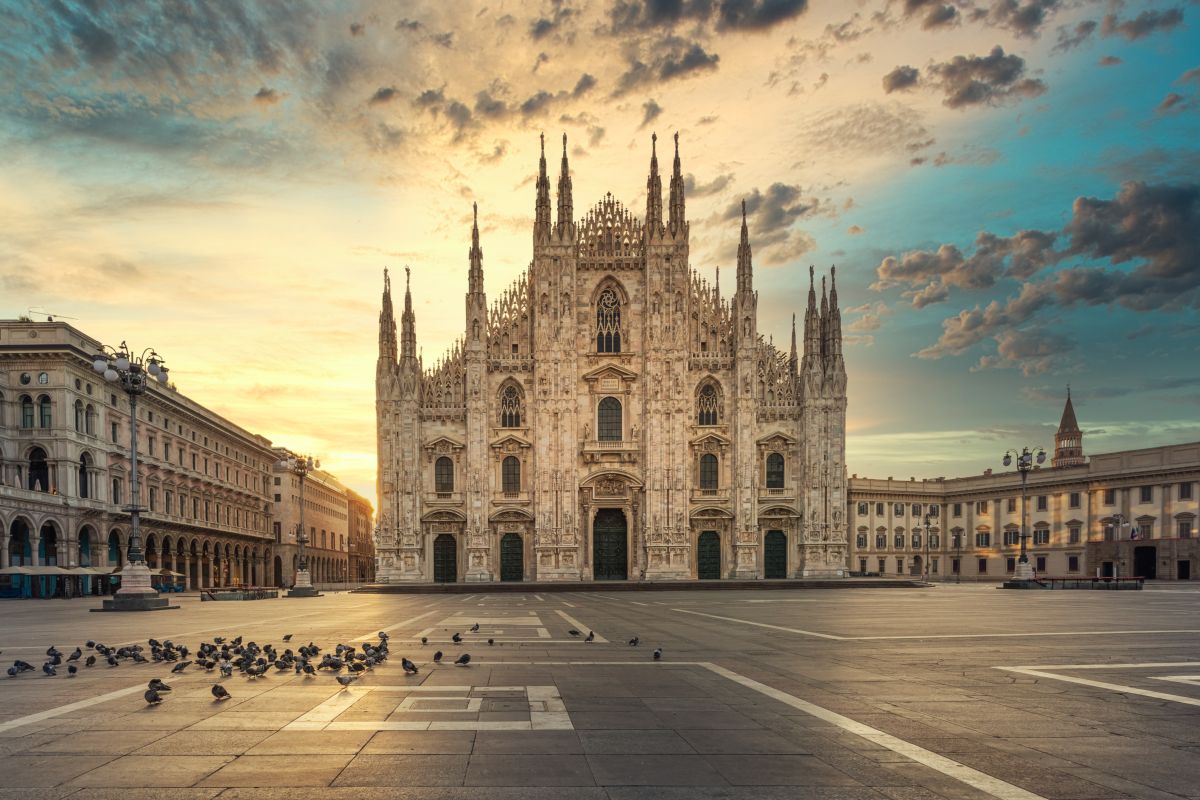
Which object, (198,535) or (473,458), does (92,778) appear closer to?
(473,458)

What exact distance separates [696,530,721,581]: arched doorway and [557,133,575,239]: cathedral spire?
22.0m

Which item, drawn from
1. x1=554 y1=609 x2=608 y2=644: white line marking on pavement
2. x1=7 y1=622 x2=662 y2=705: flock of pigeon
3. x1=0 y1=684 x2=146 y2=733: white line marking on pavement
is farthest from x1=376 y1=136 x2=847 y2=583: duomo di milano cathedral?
x1=0 y1=684 x2=146 y2=733: white line marking on pavement

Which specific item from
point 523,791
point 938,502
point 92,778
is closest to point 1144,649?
point 523,791

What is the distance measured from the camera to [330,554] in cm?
11681

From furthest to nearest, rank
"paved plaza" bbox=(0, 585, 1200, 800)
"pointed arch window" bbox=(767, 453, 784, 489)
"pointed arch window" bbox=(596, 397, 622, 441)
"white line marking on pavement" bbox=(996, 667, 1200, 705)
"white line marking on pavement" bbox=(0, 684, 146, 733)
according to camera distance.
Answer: "pointed arch window" bbox=(767, 453, 784, 489), "pointed arch window" bbox=(596, 397, 622, 441), "white line marking on pavement" bbox=(996, 667, 1200, 705), "white line marking on pavement" bbox=(0, 684, 146, 733), "paved plaza" bbox=(0, 585, 1200, 800)

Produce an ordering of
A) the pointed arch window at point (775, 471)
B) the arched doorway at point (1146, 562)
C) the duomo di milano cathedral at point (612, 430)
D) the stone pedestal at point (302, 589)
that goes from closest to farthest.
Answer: the stone pedestal at point (302, 589) → the duomo di milano cathedral at point (612, 430) → the pointed arch window at point (775, 471) → the arched doorway at point (1146, 562)

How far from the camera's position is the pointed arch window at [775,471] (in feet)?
194

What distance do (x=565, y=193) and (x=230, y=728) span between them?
53783mm

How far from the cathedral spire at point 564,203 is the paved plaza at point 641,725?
46056 millimetres

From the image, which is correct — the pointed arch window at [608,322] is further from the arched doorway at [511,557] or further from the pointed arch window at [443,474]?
the arched doorway at [511,557]

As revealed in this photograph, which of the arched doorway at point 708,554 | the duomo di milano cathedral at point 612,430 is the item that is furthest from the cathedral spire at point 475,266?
the arched doorway at point 708,554

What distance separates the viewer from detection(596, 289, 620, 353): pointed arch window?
59.6 meters

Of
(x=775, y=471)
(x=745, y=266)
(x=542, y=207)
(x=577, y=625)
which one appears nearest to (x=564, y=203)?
(x=542, y=207)

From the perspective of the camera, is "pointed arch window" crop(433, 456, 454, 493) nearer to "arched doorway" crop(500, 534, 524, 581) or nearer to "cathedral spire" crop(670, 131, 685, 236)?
"arched doorway" crop(500, 534, 524, 581)
